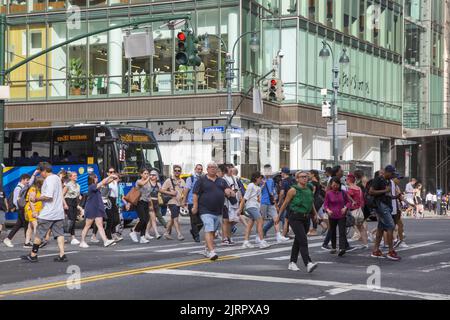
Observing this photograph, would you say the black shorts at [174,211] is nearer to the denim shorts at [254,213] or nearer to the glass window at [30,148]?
the denim shorts at [254,213]

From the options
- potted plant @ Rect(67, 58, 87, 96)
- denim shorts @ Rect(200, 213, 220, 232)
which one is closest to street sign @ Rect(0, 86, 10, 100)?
denim shorts @ Rect(200, 213, 220, 232)

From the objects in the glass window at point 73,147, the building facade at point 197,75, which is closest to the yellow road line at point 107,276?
the glass window at point 73,147

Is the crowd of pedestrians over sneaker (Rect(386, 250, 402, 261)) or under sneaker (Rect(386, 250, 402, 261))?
over

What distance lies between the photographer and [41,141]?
30281 millimetres

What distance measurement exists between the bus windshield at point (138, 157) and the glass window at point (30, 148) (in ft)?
9.54

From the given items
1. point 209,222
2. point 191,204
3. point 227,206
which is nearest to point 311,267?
point 209,222

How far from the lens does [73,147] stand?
29641 mm

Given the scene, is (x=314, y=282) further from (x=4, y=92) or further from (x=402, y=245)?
(x=4, y=92)

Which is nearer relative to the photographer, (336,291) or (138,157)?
(336,291)

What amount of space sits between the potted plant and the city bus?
1357 centimetres

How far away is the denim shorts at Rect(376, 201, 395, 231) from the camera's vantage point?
16.3 meters

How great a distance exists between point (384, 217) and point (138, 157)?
588 inches

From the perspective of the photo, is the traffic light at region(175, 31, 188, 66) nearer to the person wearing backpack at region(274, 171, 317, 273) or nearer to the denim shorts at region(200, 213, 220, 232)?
the denim shorts at region(200, 213, 220, 232)

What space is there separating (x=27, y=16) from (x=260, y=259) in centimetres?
3274
